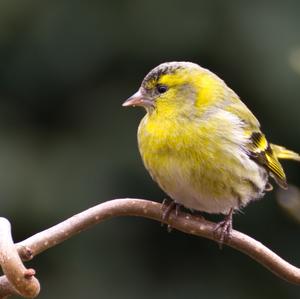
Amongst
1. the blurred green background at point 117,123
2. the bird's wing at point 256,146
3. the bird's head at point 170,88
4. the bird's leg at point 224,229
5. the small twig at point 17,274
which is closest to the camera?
the small twig at point 17,274

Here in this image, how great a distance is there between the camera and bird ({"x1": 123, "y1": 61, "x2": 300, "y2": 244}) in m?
2.93

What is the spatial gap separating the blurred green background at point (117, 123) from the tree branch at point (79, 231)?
2.64 meters

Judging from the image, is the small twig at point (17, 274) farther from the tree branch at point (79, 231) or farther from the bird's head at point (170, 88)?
the bird's head at point (170, 88)

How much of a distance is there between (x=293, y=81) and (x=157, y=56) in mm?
897

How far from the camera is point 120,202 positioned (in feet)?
6.47

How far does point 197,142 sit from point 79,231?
47.5 inches

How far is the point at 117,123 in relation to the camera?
5191mm

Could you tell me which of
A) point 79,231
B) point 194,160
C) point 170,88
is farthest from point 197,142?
point 79,231

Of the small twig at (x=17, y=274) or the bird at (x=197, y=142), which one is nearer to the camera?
the small twig at (x=17, y=274)

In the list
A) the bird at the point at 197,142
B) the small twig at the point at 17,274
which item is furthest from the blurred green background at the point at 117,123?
the small twig at the point at 17,274

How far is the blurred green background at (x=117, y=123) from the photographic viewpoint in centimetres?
487

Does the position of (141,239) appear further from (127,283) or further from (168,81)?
(168,81)

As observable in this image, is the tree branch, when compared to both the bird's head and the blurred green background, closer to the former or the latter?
the bird's head

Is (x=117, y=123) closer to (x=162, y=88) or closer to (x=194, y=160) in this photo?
(x=162, y=88)
